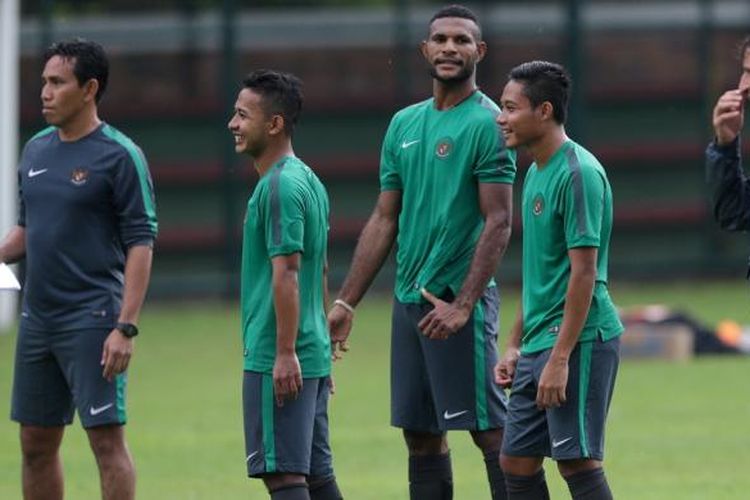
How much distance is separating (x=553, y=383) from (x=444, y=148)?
1494 millimetres

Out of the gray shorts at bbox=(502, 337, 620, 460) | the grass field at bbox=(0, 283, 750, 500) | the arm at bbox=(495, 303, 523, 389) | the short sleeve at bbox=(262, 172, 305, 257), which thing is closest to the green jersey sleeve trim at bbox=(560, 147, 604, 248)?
the gray shorts at bbox=(502, 337, 620, 460)

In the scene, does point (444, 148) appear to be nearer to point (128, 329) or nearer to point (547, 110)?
point (547, 110)

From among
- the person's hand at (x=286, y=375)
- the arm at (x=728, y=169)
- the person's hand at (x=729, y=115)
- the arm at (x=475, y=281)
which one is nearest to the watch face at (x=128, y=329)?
the person's hand at (x=286, y=375)

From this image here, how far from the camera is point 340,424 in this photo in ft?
43.8

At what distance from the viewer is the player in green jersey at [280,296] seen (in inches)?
296

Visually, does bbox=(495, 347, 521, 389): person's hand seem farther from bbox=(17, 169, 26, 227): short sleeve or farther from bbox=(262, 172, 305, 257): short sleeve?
bbox=(17, 169, 26, 227): short sleeve

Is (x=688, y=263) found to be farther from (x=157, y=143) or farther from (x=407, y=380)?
(x=407, y=380)

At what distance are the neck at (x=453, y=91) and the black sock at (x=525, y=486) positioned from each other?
5.82ft

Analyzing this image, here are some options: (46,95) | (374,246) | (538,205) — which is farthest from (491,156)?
(46,95)

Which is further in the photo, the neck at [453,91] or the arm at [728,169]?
the neck at [453,91]

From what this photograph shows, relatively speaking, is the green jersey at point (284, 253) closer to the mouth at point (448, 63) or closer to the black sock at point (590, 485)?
the mouth at point (448, 63)

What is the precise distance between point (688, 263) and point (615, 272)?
1.05m

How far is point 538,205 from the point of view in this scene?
7.58m

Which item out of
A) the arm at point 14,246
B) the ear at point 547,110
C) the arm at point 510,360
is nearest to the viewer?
the ear at point 547,110
